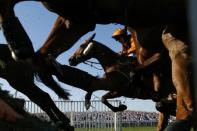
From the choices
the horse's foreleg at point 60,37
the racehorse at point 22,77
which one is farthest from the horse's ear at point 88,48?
the horse's foreleg at point 60,37

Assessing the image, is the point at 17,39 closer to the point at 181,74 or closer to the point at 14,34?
the point at 14,34

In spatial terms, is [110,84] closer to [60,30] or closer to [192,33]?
[60,30]

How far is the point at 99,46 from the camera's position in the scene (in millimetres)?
10227

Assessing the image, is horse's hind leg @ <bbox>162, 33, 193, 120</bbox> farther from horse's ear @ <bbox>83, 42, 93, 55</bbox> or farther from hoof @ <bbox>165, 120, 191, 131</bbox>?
horse's ear @ <bbox>83, 42, 93, 55</bbox>

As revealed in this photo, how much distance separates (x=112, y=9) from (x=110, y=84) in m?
3.52

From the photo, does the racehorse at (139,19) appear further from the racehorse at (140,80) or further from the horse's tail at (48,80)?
the racehorse at (140,80)

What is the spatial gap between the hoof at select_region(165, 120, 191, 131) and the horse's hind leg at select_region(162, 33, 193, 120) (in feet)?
0.32

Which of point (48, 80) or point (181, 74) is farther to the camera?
point (48, 80)

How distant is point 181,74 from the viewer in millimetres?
3215

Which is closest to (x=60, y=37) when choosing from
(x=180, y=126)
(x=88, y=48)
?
(x=180, y=126)

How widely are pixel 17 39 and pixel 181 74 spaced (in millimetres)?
1191

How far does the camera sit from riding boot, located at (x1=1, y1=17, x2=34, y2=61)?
2.85 m

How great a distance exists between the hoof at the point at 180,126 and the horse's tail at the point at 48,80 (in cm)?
122

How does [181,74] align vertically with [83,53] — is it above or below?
below
